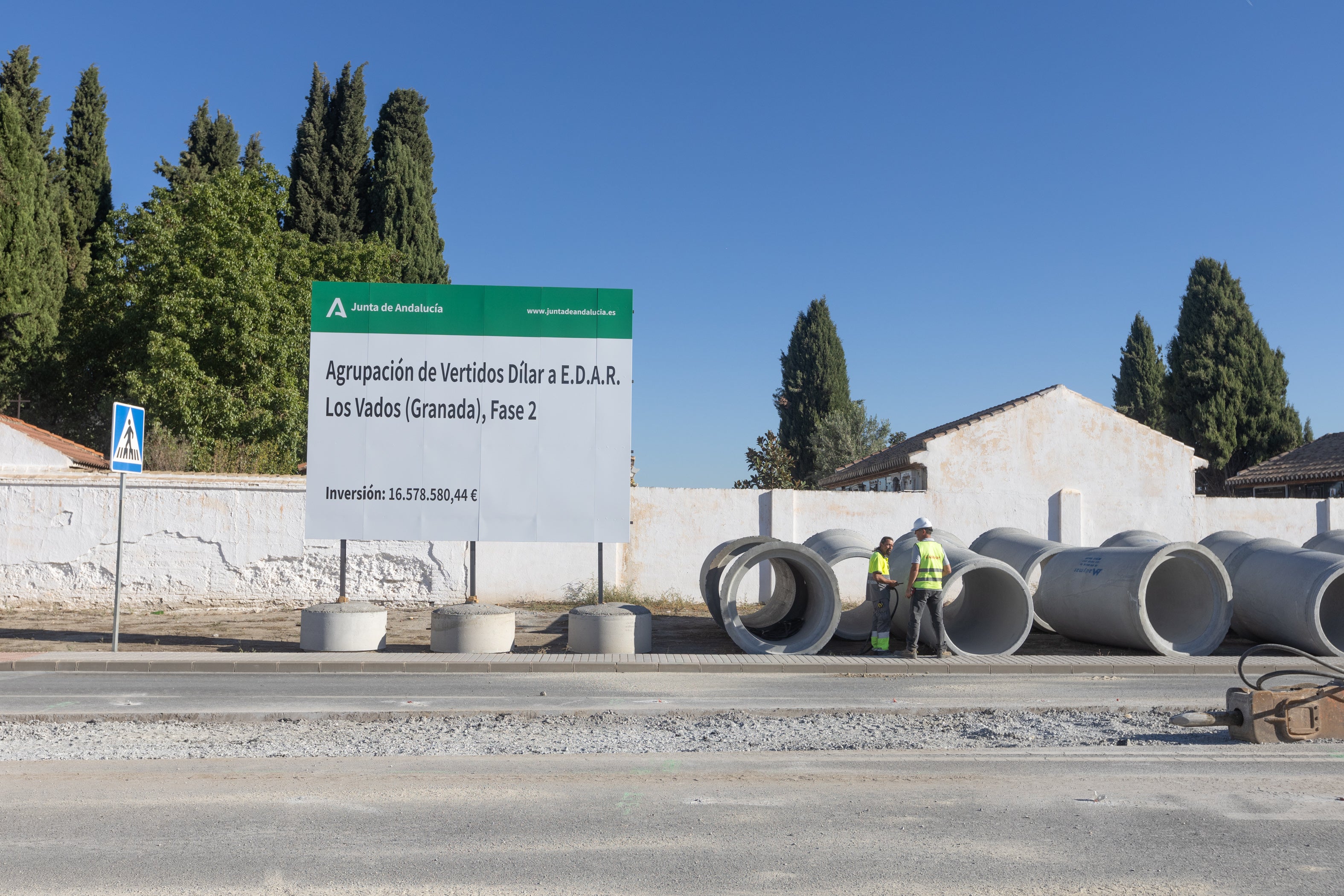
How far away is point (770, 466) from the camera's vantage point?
50719 mm

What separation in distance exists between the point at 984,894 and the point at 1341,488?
3481 centimetres

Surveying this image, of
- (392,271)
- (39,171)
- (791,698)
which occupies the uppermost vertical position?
(39,171)

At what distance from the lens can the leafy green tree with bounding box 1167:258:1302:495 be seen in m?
46.4

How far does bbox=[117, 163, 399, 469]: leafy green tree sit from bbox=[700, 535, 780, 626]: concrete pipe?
18712 mm

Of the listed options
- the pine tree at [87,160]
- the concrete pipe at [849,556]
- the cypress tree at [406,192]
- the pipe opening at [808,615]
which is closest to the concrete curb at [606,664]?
the pipe opening at [808,615]

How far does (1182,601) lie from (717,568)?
717 centimetres

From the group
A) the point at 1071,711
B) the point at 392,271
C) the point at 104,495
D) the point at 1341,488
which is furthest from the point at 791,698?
the point at 392,271

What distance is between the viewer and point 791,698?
10.1m

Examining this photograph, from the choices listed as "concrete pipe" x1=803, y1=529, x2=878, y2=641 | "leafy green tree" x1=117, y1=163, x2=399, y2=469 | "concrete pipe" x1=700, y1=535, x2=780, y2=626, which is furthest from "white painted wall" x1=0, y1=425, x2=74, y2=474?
"concrete pipe" x1=803, y1=529, x2=878, y2=641

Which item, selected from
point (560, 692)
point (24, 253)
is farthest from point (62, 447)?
point (560, 692)

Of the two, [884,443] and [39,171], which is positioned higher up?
[39,171]

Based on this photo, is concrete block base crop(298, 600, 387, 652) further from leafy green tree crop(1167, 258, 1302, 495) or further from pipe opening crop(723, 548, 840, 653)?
leafy green tree crop(1167, 258, 1302, 495)

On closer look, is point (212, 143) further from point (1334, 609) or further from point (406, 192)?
point (1334, 609)

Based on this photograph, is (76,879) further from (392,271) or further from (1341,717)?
(392,271)
